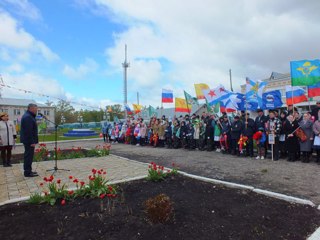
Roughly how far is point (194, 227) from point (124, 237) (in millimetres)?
1005

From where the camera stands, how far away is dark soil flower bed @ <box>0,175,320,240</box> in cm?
362

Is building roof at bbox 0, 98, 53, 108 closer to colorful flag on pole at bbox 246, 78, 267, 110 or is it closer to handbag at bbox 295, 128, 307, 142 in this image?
colorful flag on pole at bbox 246, 78, 267, 110

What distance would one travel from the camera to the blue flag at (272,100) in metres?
11.9

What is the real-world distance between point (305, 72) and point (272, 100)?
231cm

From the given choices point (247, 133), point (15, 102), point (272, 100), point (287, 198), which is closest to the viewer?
point (287, 198)

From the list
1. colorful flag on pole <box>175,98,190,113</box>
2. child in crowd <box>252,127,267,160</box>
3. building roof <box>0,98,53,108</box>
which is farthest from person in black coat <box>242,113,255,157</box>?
building roof <box>0,98,53,108</box>

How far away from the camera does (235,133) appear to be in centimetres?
1158

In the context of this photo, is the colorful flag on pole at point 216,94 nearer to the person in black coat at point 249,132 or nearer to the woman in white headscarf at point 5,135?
the person in black coat at point 249,132

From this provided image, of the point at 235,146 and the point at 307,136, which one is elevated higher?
the point at 307,136

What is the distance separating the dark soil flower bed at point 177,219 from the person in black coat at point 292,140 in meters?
5.45

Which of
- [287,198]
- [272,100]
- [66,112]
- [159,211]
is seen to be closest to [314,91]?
[272,100]

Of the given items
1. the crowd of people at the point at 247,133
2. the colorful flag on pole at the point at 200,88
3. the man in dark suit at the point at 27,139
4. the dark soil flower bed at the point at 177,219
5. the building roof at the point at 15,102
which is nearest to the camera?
the dark soil flower bed at the point at 177,219

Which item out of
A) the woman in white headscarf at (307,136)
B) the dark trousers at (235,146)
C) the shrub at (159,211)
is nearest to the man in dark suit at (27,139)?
the shrub at (159,211)

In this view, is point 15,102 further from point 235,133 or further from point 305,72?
point 305,72
